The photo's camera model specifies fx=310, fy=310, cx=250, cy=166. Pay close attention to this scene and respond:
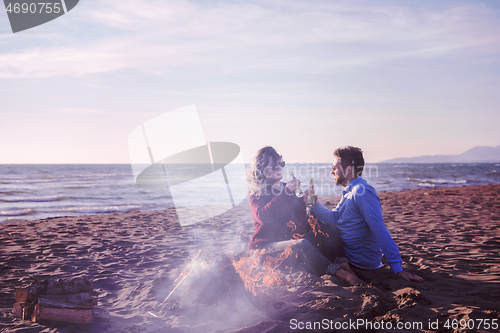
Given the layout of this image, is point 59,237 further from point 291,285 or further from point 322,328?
point 322,328

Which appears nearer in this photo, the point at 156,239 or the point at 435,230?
the point at 435,230

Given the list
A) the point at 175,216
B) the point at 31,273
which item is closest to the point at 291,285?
the point at 31,273

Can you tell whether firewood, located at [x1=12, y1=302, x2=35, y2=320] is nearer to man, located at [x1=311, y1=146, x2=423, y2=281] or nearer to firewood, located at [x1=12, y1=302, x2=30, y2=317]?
firewood, located at [x1=12, y1=302, x2=30, y2=317]

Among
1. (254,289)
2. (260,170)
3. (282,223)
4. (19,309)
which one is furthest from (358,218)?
(19,309)

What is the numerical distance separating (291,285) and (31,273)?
4285 millimetres

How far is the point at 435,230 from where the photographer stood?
7.40 m

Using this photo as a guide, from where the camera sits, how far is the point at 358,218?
391cm

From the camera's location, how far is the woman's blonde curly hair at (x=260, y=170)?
13.8 feet

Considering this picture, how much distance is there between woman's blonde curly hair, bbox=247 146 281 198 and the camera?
422 centimetres

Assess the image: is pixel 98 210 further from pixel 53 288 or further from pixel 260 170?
pixel 260 170

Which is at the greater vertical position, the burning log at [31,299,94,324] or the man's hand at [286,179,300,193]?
the man's hand at [286,179,300,193]

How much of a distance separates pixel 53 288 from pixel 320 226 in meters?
3.22

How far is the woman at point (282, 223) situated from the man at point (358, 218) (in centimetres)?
17

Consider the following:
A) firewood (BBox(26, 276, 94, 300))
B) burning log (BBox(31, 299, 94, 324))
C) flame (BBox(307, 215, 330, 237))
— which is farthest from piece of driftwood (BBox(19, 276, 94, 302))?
flame (BBox(307, 215, 330, 237))
